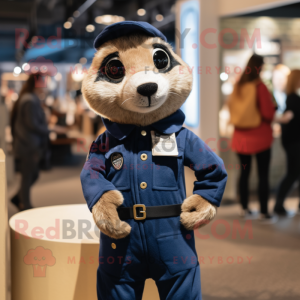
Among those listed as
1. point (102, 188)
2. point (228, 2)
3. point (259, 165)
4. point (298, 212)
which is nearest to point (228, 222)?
point (259, 165)

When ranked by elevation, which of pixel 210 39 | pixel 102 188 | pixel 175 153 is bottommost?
pixel 102 188

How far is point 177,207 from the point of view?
1.35 metres

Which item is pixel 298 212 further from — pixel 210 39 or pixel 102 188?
pixel 102 188

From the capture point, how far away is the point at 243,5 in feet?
12.5

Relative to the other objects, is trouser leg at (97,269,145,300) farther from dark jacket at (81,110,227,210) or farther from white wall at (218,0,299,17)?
white wall at (218,0,299,17)

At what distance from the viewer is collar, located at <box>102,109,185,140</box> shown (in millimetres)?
1366

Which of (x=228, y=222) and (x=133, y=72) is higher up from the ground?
(x=133, y=72)

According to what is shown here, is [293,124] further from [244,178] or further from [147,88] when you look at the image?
[147,88]

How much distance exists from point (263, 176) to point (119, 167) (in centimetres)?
260

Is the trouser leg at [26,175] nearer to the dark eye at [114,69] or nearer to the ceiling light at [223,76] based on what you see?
the ceiling light at [223,76]

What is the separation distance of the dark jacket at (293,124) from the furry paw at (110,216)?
290 centimetres

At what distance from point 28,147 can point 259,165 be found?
2200 millimetres

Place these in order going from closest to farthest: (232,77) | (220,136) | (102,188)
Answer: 1. (102,188)
2. (220,136)
3. (232,77)

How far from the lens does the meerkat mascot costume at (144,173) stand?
1.32 metres
